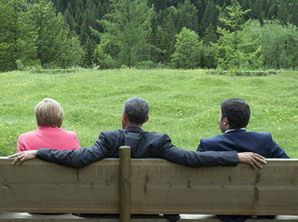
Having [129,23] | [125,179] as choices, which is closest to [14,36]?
[129,23]

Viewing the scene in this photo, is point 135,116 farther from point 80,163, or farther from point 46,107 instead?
point 46,107

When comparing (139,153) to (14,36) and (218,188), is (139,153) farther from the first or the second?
(14,36)

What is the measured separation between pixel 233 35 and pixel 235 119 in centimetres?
4491

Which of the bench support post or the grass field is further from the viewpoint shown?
the grass field

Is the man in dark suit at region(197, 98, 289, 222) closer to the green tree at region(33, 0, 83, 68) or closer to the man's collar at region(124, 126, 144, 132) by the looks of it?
the man's collar at region(124, 126, 144, 132)

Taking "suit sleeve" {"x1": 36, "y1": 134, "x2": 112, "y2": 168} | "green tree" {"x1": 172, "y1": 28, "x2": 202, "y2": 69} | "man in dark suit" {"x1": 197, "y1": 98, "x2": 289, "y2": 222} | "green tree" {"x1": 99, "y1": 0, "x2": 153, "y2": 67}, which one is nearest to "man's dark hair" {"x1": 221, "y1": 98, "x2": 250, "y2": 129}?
"man in dark suit" {"x1": 197, "y1": 98, "x2": 289, "y2": 222}

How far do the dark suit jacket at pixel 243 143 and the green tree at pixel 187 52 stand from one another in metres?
75.6

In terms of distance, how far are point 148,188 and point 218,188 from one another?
1.81ft

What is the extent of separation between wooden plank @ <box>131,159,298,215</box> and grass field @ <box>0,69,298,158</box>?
7062mm

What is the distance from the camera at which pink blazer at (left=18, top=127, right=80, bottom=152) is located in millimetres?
4035

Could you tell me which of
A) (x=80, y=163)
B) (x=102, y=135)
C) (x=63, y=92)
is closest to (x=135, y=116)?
(x=102, y=135)

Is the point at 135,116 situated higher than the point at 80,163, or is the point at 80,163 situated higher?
the point at 135,116

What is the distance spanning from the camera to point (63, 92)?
2111 cm

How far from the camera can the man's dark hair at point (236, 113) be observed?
3.74m
